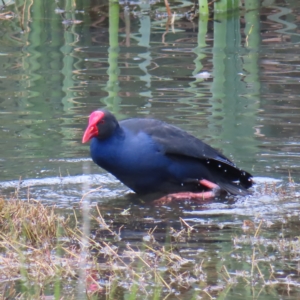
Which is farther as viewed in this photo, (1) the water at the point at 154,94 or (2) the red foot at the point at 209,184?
(2) the red foot at the point at 209,184

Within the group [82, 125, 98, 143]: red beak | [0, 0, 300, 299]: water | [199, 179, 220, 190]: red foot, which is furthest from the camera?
[199, 179, 220, 190]: red foot

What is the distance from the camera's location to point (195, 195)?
7.03 meters

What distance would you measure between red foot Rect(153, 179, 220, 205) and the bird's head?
0.73 m

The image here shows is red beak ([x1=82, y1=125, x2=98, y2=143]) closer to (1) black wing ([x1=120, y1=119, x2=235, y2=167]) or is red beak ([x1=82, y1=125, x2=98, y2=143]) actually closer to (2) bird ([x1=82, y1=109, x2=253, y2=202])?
(2) bird ([x1=82, y1=109, x2=253, y2=202])

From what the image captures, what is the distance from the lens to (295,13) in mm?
15750

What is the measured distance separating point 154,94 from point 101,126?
3938mm

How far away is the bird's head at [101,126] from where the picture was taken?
261 inches

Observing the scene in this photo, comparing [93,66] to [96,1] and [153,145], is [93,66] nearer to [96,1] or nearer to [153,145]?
[96,1]

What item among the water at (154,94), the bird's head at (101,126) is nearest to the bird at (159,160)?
the bird's head at (101,126)

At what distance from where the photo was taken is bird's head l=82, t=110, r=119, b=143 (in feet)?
21.7

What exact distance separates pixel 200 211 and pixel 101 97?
13.5ft

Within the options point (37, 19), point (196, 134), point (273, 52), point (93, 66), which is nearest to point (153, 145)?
point (196, 134)

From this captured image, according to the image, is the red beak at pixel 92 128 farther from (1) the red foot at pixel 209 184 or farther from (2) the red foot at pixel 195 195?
(1) the red foot at pixel 209 184

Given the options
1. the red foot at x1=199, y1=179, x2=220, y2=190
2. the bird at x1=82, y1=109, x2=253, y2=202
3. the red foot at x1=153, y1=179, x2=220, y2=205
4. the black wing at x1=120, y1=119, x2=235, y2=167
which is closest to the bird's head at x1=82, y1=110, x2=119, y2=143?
the bird at x1=82, y1=109, x2=253, y2=202
